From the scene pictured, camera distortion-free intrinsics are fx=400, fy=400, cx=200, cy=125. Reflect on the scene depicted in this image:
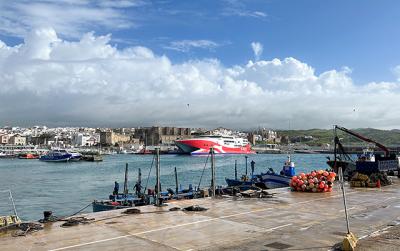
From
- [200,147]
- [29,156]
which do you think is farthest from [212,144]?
[29,156]

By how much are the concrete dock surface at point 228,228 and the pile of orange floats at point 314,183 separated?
4.05m

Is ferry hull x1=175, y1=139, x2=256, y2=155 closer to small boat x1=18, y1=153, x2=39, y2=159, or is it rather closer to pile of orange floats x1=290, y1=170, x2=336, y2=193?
small boat x1=18, y1=153, x2=39, y2=159

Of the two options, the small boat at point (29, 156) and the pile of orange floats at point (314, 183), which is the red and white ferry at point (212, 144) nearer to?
the small boat at point (29, 156)

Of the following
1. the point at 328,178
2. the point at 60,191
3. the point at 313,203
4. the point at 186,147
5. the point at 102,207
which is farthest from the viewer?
the point at 186,147

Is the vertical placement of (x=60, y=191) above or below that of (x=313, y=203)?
below

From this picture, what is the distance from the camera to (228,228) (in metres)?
13.5

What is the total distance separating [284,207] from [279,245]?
697 cm

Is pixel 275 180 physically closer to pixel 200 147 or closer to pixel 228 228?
pixel 228 228

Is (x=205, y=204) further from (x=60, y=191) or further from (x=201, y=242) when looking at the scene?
(x=60, y=191)

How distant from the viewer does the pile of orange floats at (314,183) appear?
23.7 metres

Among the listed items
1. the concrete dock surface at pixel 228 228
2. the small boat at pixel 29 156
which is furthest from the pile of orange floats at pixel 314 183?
the small boat at pixel 29 156

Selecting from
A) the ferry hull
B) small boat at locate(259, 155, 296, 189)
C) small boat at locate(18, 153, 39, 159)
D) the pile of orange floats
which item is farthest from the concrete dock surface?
small boat at locate(18, 153, 39, 159)

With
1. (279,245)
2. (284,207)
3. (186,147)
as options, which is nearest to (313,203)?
(284,207)

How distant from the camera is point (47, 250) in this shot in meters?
10.7
